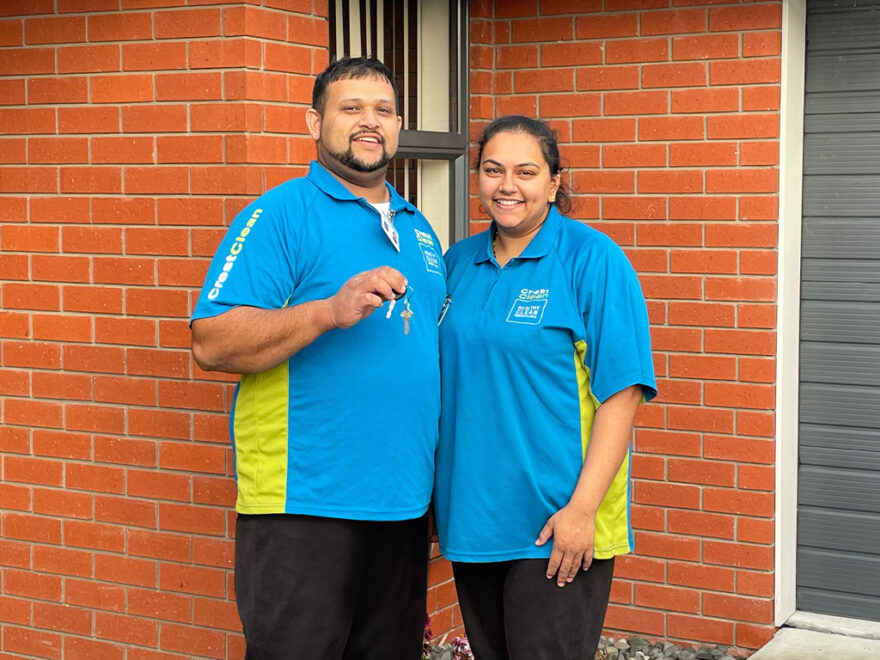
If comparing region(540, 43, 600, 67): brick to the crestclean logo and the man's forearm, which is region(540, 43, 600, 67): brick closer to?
the crestclean logo

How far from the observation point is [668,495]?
219 inches

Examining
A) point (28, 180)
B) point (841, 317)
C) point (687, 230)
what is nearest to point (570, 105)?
point (687, 230)

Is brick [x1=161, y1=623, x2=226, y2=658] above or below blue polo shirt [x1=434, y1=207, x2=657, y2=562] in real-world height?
below

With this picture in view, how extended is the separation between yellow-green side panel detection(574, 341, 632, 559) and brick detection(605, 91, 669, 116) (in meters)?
2.33

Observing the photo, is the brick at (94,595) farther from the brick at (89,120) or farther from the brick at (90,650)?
the brick at (89,120)

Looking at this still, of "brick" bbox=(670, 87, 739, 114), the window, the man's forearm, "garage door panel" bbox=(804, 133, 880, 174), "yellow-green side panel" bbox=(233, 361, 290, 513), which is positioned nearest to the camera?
the man's forearm

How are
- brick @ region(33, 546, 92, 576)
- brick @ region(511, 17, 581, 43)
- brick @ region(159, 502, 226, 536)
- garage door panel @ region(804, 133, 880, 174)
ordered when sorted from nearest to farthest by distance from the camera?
brick @ region(159, 502, 226, 536), brick @ region(33, 546, 92, 576), garage door panel @ region(804, 133, 880, 174), brick @ region(511, 17, 581, 43)

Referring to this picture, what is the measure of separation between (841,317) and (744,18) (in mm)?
1338

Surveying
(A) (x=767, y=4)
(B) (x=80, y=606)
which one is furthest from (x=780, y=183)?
(B) (x=80, y=606)

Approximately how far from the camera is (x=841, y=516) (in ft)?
18.2

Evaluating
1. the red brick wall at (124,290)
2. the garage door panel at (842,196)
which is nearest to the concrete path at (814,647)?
the garage door panel at (842,196)

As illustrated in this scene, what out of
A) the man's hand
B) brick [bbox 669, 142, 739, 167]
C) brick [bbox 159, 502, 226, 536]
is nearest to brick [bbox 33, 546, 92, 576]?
brick [bbox 159, 502, 226, 536]

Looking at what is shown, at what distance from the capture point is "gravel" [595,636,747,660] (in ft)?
17.8

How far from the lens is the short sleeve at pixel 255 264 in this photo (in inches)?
129
